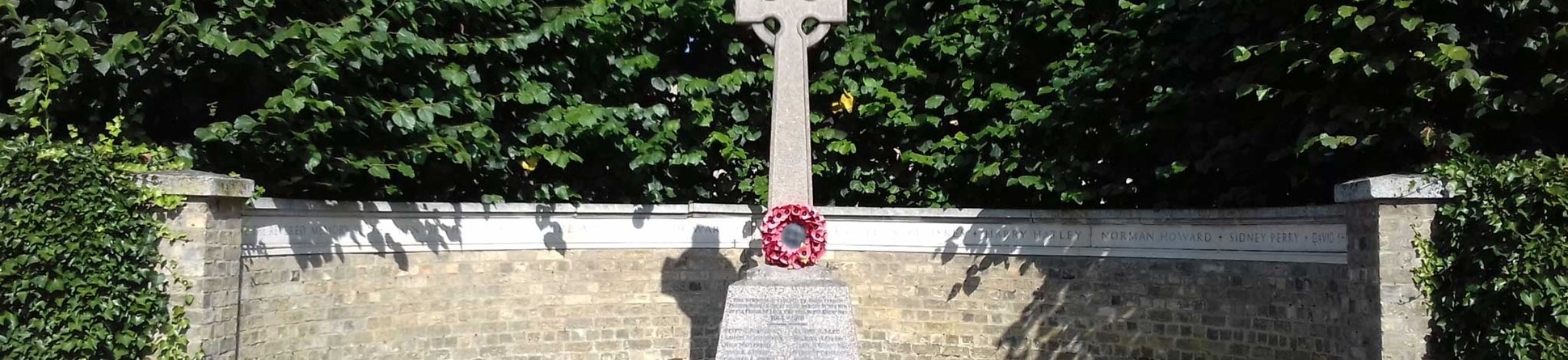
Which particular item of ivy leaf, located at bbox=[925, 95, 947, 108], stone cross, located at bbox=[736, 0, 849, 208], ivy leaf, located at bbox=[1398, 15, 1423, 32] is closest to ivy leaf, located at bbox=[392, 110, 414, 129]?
stone cross, located at bbox=[736, 0, 849, 208]

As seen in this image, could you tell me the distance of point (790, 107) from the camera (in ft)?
26.8

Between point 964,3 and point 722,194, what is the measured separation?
8.75 feet

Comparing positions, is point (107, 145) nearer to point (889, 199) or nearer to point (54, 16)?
point (54, 16)

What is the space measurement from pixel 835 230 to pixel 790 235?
8.73 ft

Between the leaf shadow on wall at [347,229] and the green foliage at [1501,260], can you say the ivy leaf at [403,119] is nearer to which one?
the leaf shadow on wall at [347,229]

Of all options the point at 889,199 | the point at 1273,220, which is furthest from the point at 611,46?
the point at 1273,220

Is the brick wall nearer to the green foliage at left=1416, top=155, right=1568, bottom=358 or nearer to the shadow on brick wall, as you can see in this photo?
the shadow on brick wall

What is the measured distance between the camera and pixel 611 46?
1008 cm

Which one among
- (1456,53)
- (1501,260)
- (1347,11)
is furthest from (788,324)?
(1456,53)

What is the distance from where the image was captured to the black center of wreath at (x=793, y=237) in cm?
799

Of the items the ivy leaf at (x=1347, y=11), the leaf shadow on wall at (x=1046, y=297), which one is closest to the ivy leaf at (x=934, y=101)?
the leaf shadow on wall at (x=1046, y=297)

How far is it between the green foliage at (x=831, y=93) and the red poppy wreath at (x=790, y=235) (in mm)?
2251

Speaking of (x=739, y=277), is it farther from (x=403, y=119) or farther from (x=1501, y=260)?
(x=1501, y=260)

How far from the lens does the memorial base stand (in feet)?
25.0
